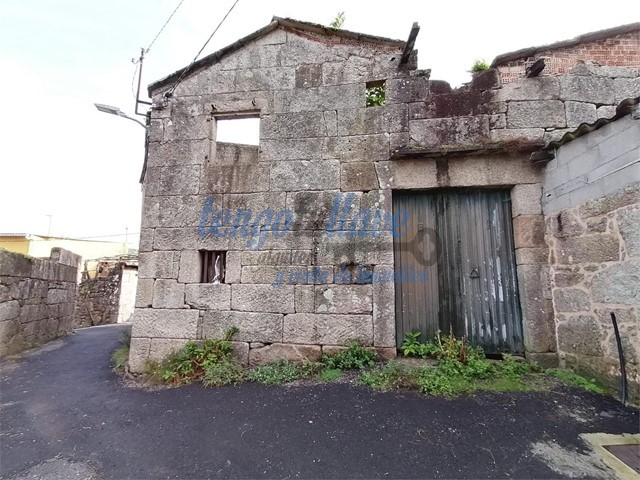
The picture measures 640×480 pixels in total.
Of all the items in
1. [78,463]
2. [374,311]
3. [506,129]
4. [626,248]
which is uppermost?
[506,129]

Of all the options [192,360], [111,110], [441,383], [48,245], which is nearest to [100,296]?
[48,245]

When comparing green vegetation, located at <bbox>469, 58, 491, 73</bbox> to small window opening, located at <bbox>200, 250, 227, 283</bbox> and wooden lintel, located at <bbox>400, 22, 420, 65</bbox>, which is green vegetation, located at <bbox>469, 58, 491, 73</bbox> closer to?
wooden lintel, located at <bbox>400, 22, 420, 65</bbox>

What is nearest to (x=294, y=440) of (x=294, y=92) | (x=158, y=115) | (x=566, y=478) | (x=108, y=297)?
(x=566, y=478)

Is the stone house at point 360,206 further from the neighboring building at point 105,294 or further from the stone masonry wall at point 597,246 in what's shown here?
the neighboring building at point 105,294

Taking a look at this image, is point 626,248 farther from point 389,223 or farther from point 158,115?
point 158,115

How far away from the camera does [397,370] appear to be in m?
3.38

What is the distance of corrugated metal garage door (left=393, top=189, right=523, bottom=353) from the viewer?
3801 mm

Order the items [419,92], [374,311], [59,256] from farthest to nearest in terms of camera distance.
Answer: [59,256] < [419,92] < [374,311]

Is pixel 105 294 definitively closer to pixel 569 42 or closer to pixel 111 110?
pixel 111 110

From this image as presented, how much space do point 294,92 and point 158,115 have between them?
2153 millimetres

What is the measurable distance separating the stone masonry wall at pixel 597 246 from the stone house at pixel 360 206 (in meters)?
0.11

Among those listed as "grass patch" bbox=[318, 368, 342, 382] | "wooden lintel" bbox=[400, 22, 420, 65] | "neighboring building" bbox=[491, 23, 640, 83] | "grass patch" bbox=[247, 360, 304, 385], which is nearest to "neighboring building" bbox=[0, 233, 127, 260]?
"grass patch" bbox=[247, 360, 304, 385]

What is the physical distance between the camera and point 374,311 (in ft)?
12.6

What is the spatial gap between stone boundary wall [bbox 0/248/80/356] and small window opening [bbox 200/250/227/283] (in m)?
4.12
